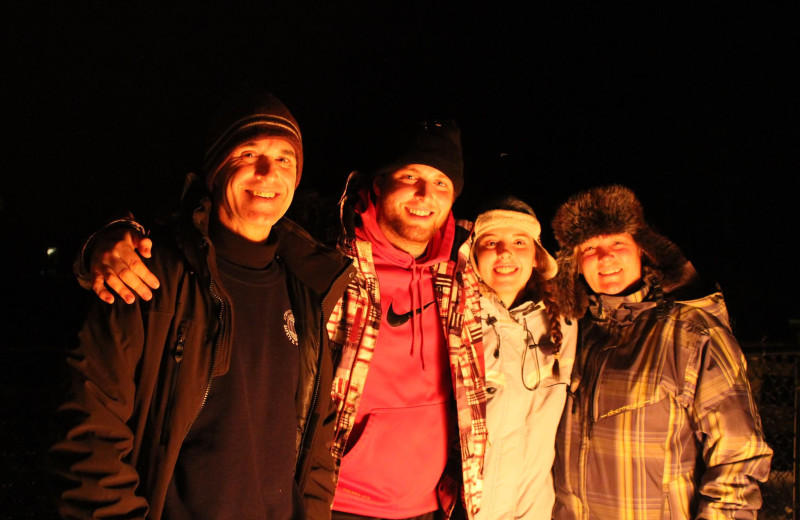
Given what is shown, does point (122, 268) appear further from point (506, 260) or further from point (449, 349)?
point (506, 260)

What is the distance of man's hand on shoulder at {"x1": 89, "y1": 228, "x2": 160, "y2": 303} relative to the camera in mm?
1773

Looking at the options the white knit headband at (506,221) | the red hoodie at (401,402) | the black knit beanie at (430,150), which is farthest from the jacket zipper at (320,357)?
the white knit headband at (506,221)

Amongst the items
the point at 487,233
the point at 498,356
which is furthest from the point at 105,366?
the point at 487,233

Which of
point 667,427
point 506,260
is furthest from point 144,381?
point 667,427

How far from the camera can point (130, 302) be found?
5.74 ft

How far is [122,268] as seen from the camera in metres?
1.80

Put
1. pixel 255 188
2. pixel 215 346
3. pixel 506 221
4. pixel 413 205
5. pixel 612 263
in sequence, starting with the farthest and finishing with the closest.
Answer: pixel 506 221
pixel 612 263
pixel 413 205
pixel 255 188
pixel 215 346

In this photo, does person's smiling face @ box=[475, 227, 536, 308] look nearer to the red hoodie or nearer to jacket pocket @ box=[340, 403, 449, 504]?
the red hoodie

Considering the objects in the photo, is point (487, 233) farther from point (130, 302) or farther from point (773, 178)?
point (773, 178)

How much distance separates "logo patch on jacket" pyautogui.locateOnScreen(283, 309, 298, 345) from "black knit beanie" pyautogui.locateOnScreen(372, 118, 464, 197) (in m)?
1.23

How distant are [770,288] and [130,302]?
1471 cm

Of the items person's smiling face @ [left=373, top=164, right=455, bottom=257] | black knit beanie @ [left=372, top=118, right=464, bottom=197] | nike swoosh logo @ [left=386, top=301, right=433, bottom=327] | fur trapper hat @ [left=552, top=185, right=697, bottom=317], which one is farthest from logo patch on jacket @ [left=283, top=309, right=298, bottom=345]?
fur trapper hat @ [left=552, top=185, right=697, bottom=317]

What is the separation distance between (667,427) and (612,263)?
0.97 m

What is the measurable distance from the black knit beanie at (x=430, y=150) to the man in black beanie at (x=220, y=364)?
78 cm
